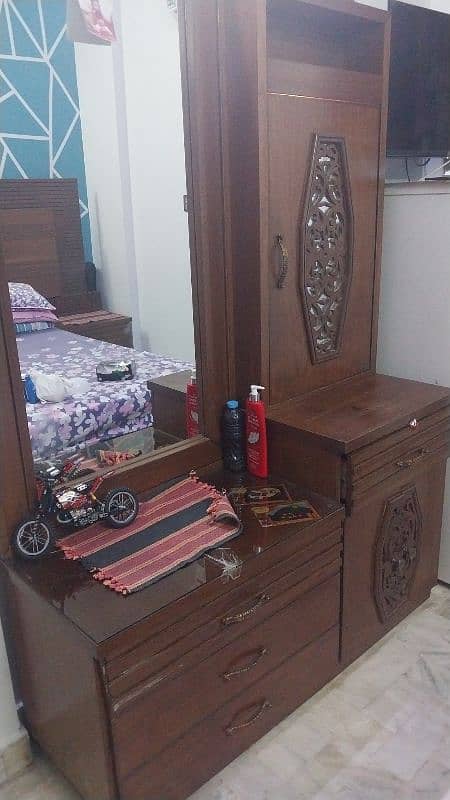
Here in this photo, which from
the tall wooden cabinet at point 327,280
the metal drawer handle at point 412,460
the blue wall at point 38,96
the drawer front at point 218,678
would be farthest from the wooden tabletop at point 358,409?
the blue wall at point 38,96

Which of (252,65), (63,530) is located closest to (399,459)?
(63,530)

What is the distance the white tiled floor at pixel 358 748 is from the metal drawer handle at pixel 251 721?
118mm

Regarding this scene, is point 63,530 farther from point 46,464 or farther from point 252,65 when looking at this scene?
point 252,65

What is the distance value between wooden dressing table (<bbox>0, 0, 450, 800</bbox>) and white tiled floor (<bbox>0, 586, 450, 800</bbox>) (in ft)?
0.21

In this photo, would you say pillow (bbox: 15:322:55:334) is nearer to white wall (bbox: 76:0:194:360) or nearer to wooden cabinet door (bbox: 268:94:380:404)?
white wall (bbox: 76:0:194:360)

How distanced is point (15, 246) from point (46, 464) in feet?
1.55

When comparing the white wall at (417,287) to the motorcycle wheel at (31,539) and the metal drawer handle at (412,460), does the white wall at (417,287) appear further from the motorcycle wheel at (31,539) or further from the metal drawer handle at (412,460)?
the motorcycle wheel at (31,539)

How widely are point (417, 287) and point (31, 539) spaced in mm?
1316

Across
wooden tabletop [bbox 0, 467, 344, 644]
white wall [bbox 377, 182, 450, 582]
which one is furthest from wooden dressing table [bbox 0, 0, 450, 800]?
white wall [bbox 377, 182, 450, 582]

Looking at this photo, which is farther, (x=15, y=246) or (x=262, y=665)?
(x=262, y=665)

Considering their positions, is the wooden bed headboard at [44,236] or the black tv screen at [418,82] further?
the black tv screen at [418,82]

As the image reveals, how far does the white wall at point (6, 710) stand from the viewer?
1.42 m

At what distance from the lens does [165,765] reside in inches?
49.7

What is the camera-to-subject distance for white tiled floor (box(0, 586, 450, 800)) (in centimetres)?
140
